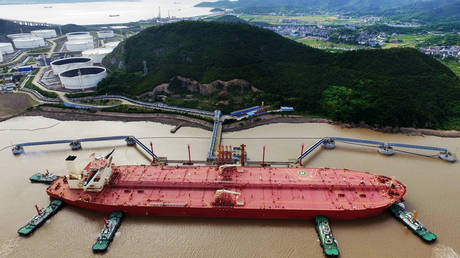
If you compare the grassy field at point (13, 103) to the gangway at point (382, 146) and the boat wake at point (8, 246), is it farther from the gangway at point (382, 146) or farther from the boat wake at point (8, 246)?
the gangway at point (382, 146)

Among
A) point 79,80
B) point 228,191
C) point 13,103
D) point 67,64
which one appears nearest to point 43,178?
point 228,191

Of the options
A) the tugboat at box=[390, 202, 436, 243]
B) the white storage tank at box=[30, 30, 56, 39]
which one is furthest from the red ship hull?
the white storage tank at box=[30, 30, 56, 39]

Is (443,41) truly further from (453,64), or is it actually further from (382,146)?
(382,146)

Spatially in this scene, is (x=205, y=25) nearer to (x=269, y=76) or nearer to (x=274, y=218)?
(x=269, y=76)

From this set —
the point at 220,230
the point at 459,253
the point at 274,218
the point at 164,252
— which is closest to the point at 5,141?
the point at 164,252

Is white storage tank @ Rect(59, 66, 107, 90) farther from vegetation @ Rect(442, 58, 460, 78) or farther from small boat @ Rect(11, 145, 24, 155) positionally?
vegetation @ Rect(442, 58, 460, 78)

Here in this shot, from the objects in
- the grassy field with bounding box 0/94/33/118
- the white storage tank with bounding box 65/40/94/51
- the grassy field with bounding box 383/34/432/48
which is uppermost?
the grassy field with bounding box 383/34/432/48
